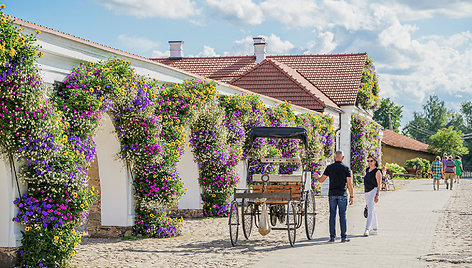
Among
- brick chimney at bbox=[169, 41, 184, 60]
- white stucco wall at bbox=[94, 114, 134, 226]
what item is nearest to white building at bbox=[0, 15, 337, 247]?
white stucco wall at bbox=[94, 114, 134, 226]

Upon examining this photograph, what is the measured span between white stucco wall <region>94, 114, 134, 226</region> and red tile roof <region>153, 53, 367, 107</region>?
23583 millimetres

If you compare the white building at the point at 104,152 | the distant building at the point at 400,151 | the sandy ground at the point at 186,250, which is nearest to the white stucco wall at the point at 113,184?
the white building at the point at 104,152

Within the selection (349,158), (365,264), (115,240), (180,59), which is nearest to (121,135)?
(115,240)

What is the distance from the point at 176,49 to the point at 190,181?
27.8m

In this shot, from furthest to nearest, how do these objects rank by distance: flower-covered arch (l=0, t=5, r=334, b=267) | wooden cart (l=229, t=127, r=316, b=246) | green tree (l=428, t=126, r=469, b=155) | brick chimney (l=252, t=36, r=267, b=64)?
green tree (l=428, t=126, r=469, b=155) → brick chimney (l=252, t=36, r=267, b=64) → wooden cart (l=229, t=127, r=316, b=246) → flower-covered arch (l=0, t=5, r=334, b=267)

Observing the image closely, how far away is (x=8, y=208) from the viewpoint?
988 cm

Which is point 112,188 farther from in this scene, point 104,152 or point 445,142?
point 445,142

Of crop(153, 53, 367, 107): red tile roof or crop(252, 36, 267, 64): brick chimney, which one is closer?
crop(153, 53, 367, 107): red tile roof

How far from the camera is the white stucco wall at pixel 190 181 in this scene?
59.7 feet

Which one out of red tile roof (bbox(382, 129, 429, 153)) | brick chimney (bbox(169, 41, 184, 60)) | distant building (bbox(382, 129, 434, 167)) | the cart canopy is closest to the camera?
the cart canopy

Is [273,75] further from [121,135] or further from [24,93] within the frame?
[24,93]

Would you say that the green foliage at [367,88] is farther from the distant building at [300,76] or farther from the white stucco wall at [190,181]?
the white stucco wall at [190,181]

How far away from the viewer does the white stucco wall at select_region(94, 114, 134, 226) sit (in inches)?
546

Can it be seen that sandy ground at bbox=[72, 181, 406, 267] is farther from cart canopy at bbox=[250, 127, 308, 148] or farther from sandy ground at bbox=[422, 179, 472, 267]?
sandy ground at bbox=[422, 179, 472, 267]
